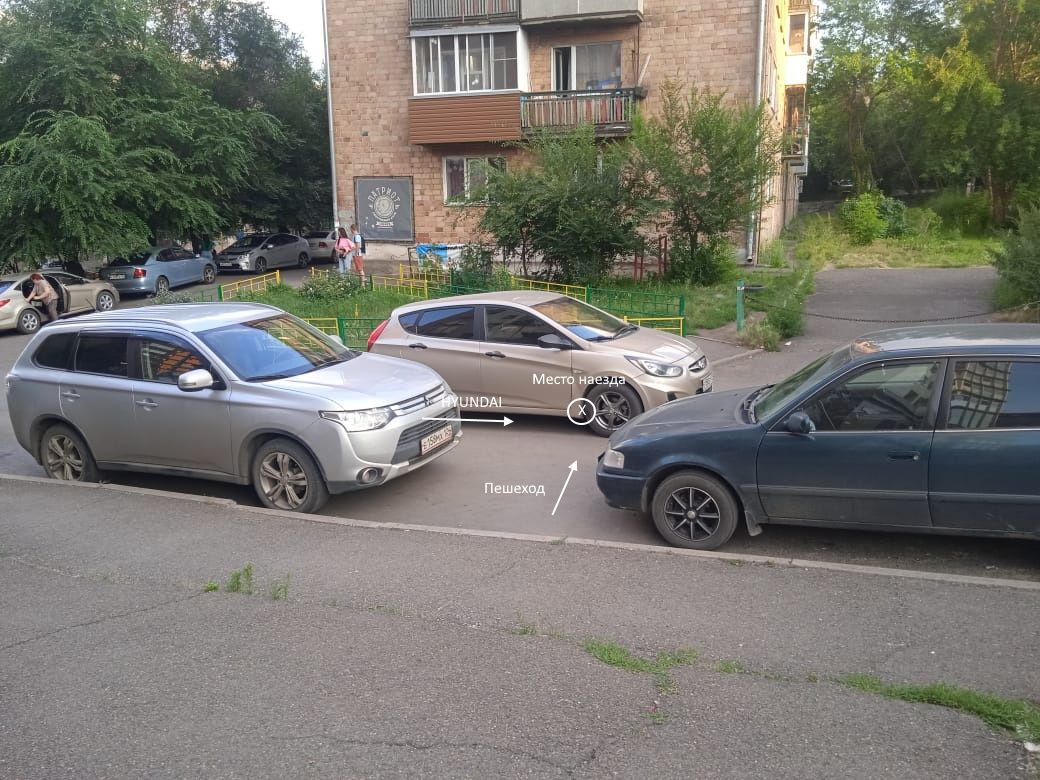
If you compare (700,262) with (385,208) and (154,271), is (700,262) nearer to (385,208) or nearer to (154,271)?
(385,208)

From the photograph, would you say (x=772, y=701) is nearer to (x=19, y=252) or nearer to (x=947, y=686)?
(x=947, y=686)

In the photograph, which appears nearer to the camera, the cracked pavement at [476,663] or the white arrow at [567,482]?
the cracked pavement at [476,663]

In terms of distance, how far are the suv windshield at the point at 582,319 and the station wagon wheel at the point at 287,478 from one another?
12.5ft

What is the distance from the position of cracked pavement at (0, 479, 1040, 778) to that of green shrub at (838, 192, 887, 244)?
3035cm

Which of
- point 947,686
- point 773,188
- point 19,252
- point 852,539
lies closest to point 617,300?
point 852,539

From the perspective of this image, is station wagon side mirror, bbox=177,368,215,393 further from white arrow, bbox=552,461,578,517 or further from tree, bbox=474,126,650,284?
tree, bbox=474,126,650,284

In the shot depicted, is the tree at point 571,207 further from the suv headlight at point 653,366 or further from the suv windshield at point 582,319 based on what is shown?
the suv headlight at point 653,366

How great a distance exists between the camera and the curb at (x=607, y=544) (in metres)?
5.31

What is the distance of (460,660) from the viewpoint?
4473 mm

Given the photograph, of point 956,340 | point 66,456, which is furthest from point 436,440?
point 956,340

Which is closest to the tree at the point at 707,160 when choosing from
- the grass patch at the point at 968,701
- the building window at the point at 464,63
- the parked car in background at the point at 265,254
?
the building window at the point at 464,63

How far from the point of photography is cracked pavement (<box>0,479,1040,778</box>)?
3.66m

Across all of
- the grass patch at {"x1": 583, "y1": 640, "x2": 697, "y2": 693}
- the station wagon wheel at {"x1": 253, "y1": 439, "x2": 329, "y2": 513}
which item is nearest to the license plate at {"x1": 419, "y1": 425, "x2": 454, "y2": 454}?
the station wagon wheel at {"x1": 253, "y1": 439, "x2": 329, "y2": 513}

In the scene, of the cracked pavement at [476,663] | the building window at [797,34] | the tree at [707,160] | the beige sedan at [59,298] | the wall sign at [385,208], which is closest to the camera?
the cracked pavement at [476,663]
